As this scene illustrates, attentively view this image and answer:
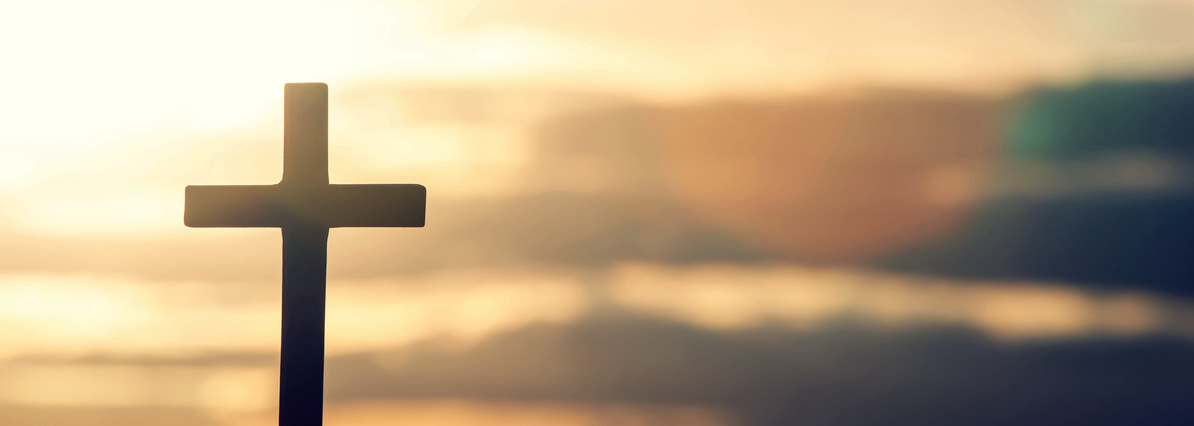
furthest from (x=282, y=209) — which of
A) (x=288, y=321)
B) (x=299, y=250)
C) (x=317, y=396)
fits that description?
(x=317, y=396)

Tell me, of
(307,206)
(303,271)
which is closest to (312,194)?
(307,206)

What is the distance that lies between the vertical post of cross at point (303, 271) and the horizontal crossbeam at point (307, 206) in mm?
55

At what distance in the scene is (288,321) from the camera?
7293mm

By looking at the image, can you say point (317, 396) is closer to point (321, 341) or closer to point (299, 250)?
point (321, 341)

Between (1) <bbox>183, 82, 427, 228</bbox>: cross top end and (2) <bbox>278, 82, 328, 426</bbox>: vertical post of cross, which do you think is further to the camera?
(1) <bbox>183, 82, 427, 228</bbox>: cross top end

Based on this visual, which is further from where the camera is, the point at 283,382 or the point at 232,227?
the point at 232,227

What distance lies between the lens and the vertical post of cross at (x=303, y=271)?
7203mm

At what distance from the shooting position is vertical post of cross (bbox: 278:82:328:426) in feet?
23.6

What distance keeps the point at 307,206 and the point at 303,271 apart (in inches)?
18.3

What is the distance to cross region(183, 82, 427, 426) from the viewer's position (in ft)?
23.9

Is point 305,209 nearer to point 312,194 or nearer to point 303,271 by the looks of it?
point 312,194

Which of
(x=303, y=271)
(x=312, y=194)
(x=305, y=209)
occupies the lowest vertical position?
(x=303, y=271)

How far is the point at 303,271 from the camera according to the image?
7.34m

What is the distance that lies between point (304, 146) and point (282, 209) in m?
0.46
